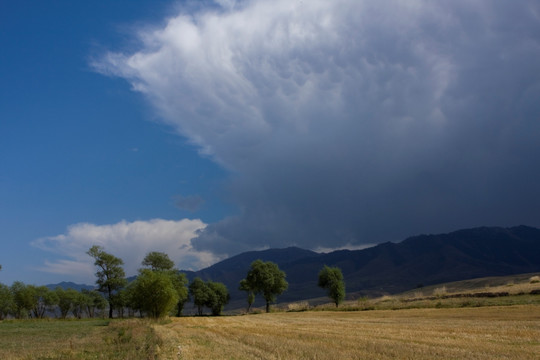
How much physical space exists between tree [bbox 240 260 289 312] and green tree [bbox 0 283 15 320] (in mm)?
56810

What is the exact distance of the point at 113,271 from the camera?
92000mm

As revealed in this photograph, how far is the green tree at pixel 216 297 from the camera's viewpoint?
352 ft

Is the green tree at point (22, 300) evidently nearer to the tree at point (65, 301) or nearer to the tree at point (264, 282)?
the tree at point (65, 301)

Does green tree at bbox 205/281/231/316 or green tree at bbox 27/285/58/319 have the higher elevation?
green tree at bbox 27/285/58/319

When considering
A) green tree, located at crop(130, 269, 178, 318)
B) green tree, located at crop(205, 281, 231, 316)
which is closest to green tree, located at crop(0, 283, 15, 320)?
green tree, located at crop(205, 281, 231, 316)

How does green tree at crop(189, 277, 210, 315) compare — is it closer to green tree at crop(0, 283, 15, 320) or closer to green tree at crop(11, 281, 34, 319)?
green tree at crop(11, 281, 34, 319)

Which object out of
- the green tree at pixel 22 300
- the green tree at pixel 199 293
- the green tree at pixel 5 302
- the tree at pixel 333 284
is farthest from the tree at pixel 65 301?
the tree at pixel 333 284

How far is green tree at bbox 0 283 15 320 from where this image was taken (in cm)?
9009

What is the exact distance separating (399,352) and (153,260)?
92130mm

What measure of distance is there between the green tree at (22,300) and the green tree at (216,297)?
45.0 metres

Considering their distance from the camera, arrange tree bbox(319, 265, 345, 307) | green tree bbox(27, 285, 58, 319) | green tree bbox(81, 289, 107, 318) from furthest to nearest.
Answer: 1. green tree bbox(81, 289, 107, 318)
2. green tree bbox(27, 285, 58, 319)
3. tree bbox(319, 265, 345, 307)

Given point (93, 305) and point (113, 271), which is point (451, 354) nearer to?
point (113, 271)

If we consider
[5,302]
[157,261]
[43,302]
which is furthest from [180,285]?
[5,302]

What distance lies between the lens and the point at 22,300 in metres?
95.1
